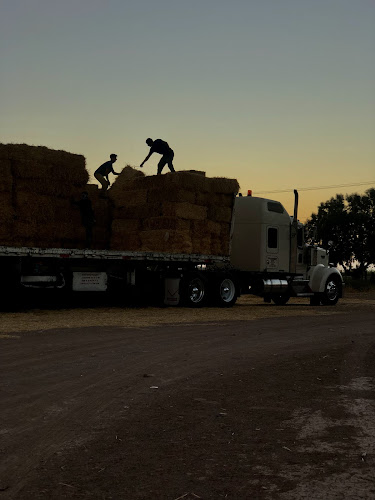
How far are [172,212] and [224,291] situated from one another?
13.6 ft

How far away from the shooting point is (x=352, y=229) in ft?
250

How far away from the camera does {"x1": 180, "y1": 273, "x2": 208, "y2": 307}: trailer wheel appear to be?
21.4m

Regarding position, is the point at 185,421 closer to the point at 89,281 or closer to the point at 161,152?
the point at 89,281

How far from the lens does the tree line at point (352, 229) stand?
74.9 m

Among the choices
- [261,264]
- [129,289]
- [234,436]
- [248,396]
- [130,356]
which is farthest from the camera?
[261,264]

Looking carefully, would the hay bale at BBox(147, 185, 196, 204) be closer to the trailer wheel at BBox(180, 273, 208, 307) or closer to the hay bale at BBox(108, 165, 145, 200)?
the hay bale at BBox(108, 165, 145, 200)

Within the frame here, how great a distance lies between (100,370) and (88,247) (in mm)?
10865

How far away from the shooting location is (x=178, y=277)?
21297mm

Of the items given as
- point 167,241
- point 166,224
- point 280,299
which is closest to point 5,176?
point 166,224

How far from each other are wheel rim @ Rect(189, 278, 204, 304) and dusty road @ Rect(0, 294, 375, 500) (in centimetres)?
979

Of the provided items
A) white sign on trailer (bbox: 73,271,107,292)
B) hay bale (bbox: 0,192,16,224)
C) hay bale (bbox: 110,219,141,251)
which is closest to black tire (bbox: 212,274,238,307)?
hay bale (bbox: 110,219,141,251)

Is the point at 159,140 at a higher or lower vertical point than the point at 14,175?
higher

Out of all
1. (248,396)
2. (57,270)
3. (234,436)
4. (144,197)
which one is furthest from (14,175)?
(234,436)

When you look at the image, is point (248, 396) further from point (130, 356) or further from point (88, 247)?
point (88, 247)
